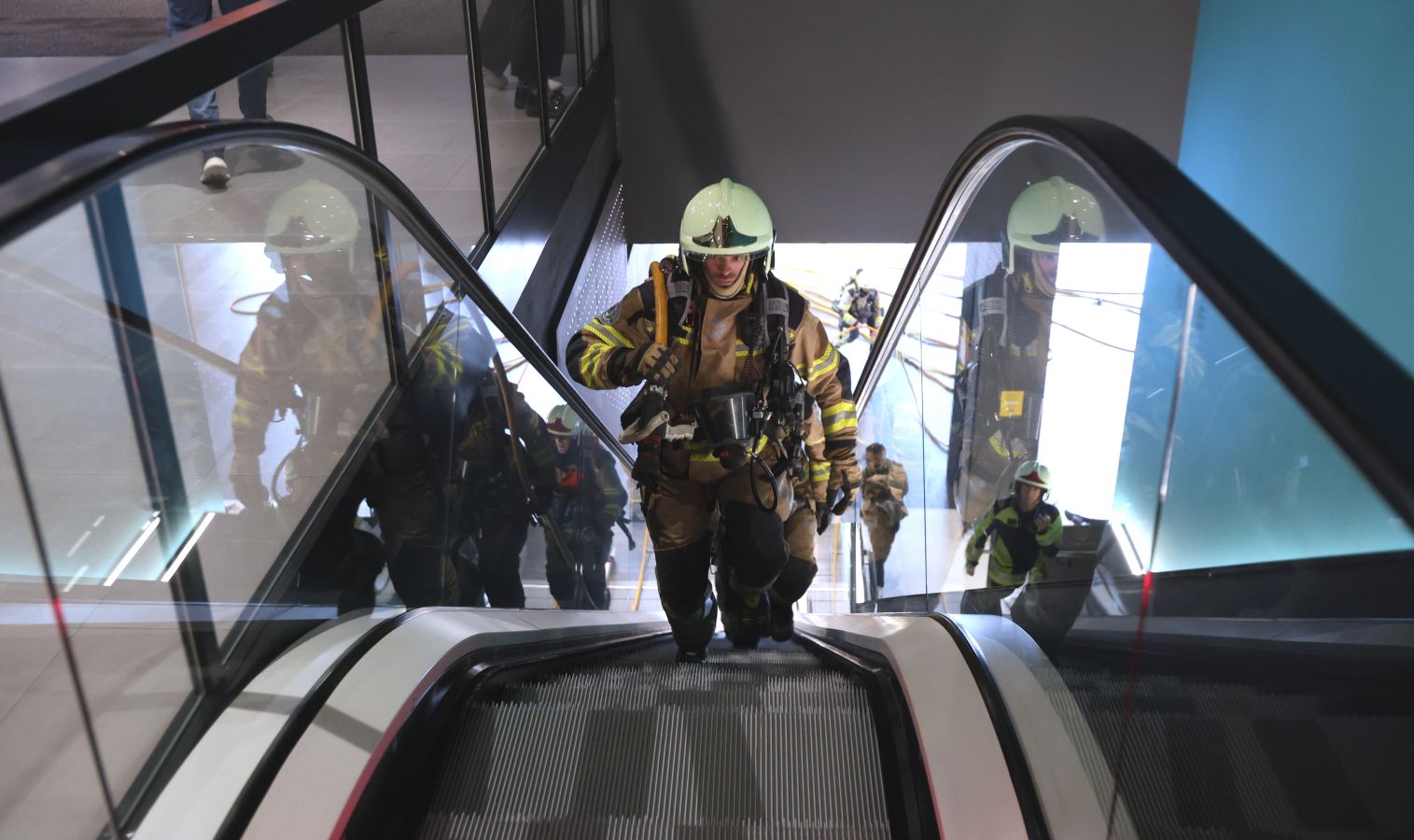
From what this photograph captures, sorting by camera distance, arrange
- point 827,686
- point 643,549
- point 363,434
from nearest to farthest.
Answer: point 363,434
point 827,686
point 643,549

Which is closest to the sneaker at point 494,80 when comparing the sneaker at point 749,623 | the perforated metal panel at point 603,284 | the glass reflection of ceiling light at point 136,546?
the perforated metal panel at point 603,284

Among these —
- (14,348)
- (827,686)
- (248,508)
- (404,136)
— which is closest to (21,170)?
(14,348)

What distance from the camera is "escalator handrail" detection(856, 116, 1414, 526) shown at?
0.97m

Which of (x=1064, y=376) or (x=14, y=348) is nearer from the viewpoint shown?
(x=14, y=348)

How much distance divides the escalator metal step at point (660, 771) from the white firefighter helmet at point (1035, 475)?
732mm

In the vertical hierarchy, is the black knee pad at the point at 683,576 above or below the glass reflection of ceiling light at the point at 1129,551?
below

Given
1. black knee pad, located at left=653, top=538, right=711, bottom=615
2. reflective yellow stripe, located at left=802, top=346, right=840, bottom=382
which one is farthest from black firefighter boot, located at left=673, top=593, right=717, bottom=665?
reflective yellow stripe, located at left=802, top=346, right=840, bottom=382

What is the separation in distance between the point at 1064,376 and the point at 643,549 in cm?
833

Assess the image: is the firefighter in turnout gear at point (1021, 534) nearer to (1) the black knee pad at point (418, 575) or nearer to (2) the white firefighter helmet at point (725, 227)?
(2) the white firefighter helmet at point (725, 227)

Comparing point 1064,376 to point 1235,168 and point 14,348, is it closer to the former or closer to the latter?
point 14,348

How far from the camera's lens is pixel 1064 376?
2471 millimetres

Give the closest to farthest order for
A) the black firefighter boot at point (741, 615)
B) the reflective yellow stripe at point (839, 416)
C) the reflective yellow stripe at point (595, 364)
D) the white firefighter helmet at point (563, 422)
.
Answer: the reflective yellow stripe at point (595, 364) → the reflective yellow stripe at point (839, 416) → the black firefighter boot at point (741, 615) → the white firefighter helmet at point (563, 422)

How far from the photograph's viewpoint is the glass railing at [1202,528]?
1.10m

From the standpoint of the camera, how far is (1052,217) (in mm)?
2623
